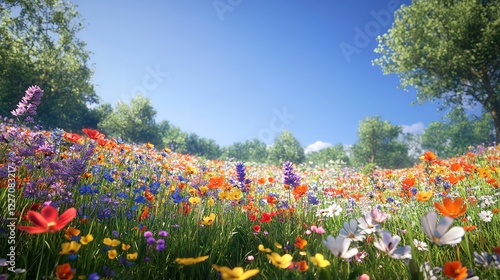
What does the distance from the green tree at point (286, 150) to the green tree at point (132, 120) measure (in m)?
30.1

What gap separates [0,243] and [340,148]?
101 metres

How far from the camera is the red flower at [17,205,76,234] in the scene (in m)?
1.08

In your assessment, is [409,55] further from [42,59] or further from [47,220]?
[42,59]

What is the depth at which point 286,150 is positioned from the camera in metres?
A: 65.3

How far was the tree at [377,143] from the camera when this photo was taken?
2491 inches

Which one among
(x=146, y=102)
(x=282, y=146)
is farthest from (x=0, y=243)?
(x=282, y=146)

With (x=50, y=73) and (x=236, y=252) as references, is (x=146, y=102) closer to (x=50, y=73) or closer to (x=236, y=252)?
(x=50, y=73)

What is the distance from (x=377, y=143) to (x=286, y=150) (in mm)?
22216

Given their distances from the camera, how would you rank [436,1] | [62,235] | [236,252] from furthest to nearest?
1. [436,1]
2. [236,252]
3. [62,235]

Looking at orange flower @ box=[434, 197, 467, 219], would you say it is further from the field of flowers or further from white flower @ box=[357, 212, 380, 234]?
white flower @ box=[357, 212, 380, 234]

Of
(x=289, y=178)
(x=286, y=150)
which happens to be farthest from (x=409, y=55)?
(x=286, y=150)

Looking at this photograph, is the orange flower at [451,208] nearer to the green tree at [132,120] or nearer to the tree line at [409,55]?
the tree line at [409,55]

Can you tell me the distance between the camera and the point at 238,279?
1.13 m

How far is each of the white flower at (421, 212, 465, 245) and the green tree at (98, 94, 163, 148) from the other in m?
56.8
